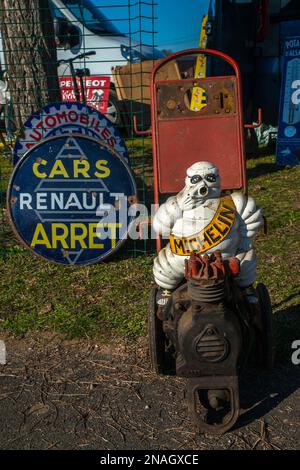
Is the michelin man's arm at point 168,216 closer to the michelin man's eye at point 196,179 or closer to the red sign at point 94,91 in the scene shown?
the michelin man's eye at point 196,179

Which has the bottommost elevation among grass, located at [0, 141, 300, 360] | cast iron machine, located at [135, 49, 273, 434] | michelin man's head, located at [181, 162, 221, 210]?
grass, located at [0, 141, 300, 360]

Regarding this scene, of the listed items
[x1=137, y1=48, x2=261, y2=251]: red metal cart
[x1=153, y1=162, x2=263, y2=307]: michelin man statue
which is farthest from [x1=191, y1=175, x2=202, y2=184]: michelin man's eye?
[x1=137, y1=48, x2=261, y2=251]: red metal cart

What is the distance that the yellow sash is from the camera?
3.28 meters

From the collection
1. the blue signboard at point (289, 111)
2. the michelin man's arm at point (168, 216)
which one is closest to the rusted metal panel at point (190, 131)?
the michelin man's arm at point (168, 216)

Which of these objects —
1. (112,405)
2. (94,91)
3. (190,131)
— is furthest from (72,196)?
(94,91)

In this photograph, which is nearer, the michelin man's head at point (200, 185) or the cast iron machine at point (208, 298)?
the cast iron machine at point (208, 298)

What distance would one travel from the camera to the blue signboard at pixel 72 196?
5004mm

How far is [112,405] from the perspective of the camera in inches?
133

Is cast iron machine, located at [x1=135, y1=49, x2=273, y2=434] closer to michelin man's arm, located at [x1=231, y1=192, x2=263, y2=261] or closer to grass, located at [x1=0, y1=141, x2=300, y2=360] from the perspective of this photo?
michelin man's arm, located at [x1=231, y1=192, x2=263, y2=261]

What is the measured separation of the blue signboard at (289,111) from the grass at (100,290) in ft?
7.89

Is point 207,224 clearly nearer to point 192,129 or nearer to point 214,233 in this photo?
point 214,233
